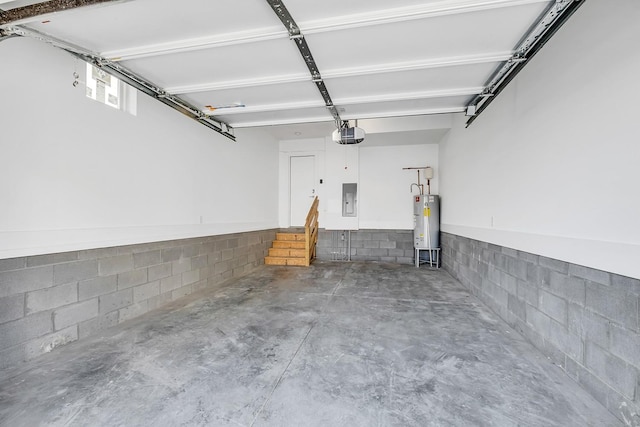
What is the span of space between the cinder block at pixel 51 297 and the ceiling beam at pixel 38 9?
202cm

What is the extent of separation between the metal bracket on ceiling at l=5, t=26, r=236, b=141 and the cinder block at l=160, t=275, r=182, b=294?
227cm

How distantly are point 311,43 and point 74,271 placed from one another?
116 inches

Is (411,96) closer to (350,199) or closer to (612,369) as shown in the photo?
(612,369)

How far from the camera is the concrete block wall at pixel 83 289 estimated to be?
2.13 metres

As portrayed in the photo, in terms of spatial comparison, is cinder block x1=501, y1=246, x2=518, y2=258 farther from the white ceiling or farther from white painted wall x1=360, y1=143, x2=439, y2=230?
white painted wall x1=360, y1=143, x2=439, y2=230

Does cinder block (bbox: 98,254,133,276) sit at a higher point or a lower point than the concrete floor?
higher

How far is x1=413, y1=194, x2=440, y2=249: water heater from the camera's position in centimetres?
619

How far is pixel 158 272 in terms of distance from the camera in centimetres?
349

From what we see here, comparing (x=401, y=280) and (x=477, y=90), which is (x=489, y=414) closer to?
(x=477, y=90)

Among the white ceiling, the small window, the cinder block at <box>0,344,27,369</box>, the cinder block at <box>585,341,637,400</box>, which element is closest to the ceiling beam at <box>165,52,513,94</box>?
the white ceiling

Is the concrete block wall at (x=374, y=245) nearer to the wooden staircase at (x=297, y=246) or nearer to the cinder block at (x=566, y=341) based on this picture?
the wooden staircase at (x=297, y=246)

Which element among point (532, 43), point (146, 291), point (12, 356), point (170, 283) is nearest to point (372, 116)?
point (532, 43)

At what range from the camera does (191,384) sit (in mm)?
1869

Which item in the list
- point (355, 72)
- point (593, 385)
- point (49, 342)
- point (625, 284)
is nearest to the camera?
point (625, 284)
